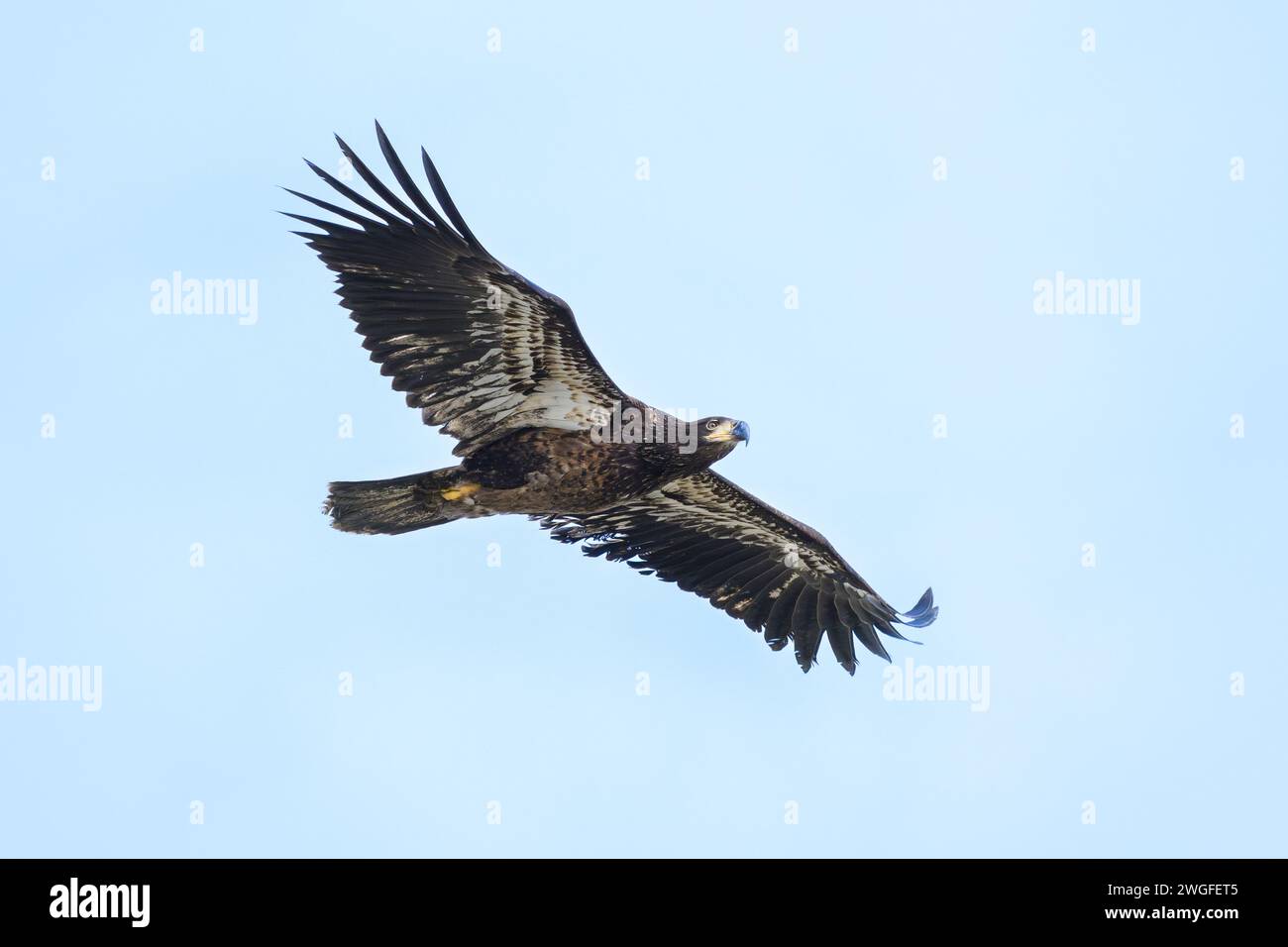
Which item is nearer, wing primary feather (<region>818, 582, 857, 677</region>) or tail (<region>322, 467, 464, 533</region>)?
tail (<region>322, 467, 464, 533</region>)

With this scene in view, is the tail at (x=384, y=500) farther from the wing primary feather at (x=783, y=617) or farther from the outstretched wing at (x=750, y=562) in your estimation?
the wing primary feather at (x=783, y=617)

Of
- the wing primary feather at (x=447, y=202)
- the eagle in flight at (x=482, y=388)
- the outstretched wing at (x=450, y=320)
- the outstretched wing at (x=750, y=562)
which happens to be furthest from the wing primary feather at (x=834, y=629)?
the wing primary feather at (x=447, y=202)

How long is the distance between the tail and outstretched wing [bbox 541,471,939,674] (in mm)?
2183

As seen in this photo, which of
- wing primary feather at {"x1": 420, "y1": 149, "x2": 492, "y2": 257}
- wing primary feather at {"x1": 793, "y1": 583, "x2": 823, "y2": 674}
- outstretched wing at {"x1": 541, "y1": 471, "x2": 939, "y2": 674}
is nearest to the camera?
wing primary feather at {"x1": 420, "y1": 149, "x2": 492, "y2": 257}

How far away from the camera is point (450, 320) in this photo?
16953 millimetres

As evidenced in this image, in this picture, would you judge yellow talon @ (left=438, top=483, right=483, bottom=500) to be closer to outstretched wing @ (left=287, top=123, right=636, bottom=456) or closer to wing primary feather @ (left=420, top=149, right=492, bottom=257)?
outstretched wing @ (left=287, top=123, right=636, bottom=456)

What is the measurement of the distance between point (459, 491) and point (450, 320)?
5.23ft

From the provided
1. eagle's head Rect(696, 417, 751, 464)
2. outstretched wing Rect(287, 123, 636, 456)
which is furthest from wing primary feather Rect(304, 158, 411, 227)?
eagle's head Rect(696, 417, 751, 464)

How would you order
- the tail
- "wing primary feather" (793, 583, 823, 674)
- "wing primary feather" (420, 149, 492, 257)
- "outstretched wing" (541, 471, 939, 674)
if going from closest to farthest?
"wing primary feather" (420, 149, 492, 257), the tail, "outstretched wing" (541, 471, 939, 674), "wing primary feather" (793, 583, 823, 674)

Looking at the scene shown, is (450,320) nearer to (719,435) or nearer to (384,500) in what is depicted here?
(384,500)

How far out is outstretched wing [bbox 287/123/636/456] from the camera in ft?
54.6

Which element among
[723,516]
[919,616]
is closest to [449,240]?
[723,516]

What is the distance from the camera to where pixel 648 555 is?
19984 mm

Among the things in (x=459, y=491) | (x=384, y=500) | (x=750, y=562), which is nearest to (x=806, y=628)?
(x=750, y=562)
